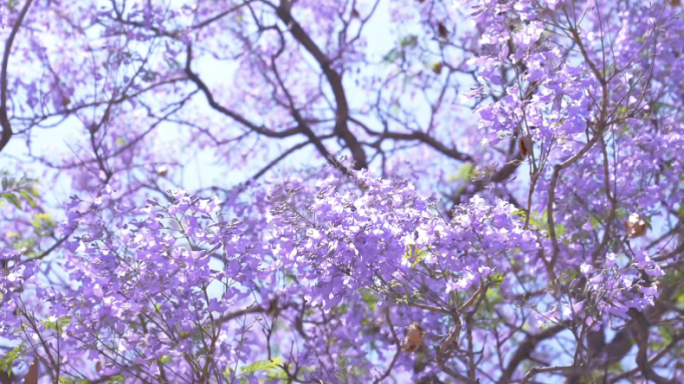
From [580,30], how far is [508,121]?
0.48 m

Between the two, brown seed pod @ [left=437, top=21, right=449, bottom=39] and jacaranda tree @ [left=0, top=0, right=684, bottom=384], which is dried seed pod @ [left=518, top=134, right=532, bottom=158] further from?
brown seed pod @ [left=437, top=21, right=449, bottom=39]

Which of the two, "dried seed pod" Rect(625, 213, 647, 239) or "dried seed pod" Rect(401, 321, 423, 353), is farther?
"dried seed pod" Rect(625, 213, 647, 239)

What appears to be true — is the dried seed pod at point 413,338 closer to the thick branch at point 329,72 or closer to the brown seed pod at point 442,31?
the thick branch at point 329,72

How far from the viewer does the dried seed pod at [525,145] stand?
3.62 meters

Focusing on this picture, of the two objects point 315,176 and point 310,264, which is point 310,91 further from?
point 310,264

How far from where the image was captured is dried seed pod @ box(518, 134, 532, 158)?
362cm

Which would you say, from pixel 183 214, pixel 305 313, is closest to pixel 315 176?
pixel 305 313

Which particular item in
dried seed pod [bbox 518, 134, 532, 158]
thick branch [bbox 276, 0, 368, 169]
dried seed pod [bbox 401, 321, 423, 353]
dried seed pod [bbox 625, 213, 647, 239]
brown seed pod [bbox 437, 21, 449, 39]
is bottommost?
dried seed pod [bbox 401, 321, 423, 353]

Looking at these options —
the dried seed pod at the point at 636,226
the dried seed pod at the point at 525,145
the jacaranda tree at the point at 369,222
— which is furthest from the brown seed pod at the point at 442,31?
the dried seed pod at the point at 525,145

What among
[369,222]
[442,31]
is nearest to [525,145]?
[369,222]

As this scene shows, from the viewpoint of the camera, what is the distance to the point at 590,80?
3.92 meters

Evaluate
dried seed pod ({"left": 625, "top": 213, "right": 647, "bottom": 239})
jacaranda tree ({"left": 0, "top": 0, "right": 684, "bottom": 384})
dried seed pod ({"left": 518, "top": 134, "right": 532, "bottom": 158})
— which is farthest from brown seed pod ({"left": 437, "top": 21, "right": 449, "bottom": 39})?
Result: dried seed pod ({"left": 518, "top": 134, "right": 532, "bottom": 158})

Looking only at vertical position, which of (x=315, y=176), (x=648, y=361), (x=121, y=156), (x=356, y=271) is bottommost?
(x=356, y=271)

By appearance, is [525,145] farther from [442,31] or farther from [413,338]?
[442,31]
